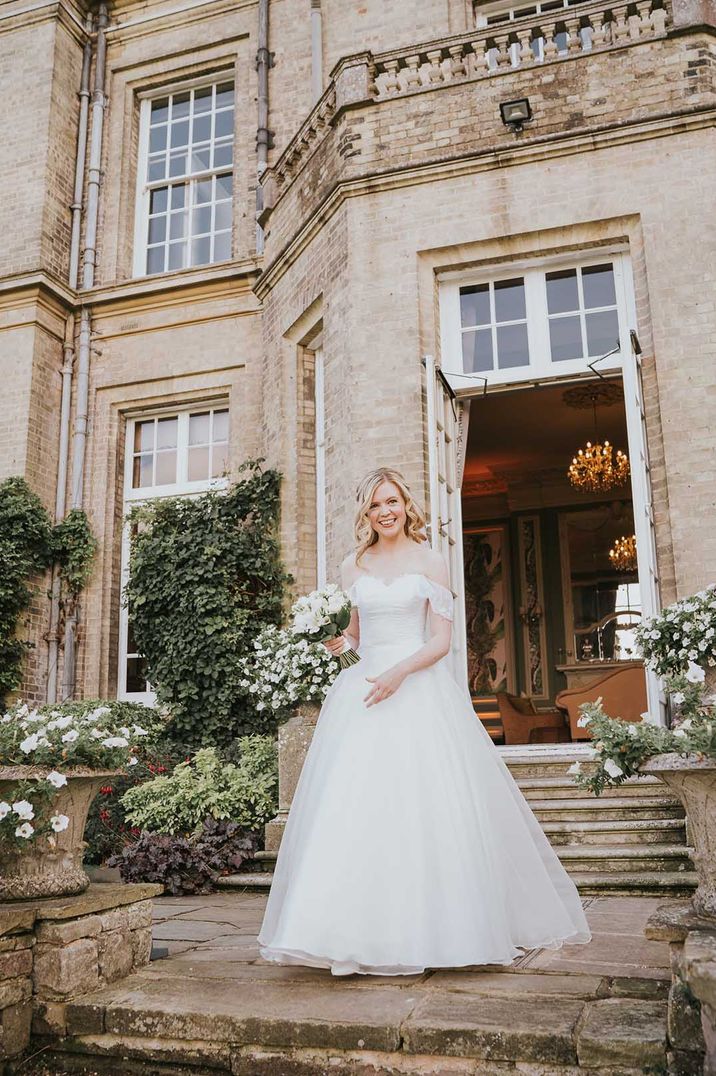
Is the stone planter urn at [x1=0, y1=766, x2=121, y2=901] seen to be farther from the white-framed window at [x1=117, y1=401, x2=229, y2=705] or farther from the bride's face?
the white-framed window at [x1=117, y1=401, x2=229, y2=705]

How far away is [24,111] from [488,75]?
6.69 meters

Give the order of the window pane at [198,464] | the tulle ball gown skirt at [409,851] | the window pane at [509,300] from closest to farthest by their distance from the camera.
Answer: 1. the tulle ball gown skirt at [409,851]
2. the window pane at [509,300]
3. the window pane at [198,464]

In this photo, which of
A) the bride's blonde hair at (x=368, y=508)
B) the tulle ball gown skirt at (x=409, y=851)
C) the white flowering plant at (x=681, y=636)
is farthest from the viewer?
the white flowering plant at (x=681, y=636)

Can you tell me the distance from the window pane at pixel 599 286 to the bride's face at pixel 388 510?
190 inches

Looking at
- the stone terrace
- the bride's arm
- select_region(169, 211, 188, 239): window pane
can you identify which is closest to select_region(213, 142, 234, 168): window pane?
select_region(169, 211, 188, 239): window pane

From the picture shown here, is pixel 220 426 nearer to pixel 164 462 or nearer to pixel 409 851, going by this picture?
pixel 164 462

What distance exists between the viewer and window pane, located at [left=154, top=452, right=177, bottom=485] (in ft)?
36.1

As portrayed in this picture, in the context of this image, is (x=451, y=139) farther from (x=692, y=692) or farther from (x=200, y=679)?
(x=692, y=692)

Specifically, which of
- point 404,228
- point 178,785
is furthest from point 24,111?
point 178,785

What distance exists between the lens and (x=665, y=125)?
750 cm

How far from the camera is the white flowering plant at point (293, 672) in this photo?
20.8 feet

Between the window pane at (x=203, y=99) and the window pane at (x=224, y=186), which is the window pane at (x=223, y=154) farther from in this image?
the window pane at (x=203, y=99)

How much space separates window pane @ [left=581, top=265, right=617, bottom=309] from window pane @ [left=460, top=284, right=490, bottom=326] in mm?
843

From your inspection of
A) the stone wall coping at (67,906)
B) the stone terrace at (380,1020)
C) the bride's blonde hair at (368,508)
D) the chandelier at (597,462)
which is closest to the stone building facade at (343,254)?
the chandelier at (597,462)
